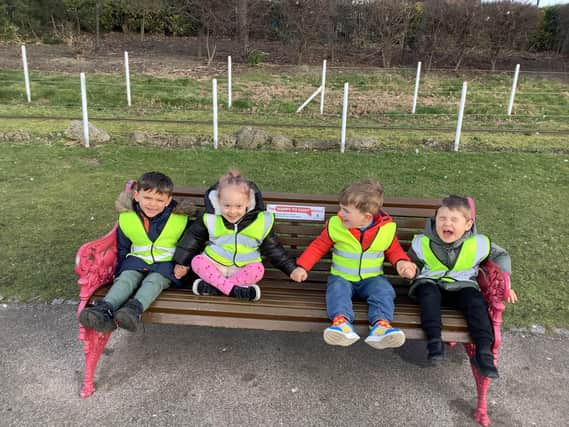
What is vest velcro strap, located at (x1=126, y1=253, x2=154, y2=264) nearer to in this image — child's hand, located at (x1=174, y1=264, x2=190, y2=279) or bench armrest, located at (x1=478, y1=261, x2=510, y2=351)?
child's hand, located at (x1=174, y1=264, x2=190, y2=279)

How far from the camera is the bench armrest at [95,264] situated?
128 inches

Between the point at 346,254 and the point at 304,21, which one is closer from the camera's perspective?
the point at 346,254

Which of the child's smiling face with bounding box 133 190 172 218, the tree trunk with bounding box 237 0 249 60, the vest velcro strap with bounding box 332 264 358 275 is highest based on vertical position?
the tree trunk with bounding box 237 0 249 60

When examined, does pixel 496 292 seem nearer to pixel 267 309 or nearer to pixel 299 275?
pixel 299 275

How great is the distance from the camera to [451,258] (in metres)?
3.48

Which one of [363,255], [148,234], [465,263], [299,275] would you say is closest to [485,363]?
[465,263]

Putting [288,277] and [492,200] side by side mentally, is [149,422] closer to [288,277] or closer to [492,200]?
[288,277]

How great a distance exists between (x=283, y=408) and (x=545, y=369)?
1849 millimetres

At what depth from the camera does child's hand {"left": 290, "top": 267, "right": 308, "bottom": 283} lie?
11.8 ft

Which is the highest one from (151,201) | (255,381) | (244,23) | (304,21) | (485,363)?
(304,21)

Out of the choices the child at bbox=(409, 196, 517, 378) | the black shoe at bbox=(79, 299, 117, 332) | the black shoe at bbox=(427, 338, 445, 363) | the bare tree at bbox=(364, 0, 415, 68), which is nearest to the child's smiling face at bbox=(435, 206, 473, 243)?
the child at bbox=(409, 196, 517, 378)

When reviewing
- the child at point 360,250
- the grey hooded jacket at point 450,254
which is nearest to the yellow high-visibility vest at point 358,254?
the child at point 360,250

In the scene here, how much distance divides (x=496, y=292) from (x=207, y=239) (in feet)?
6.38

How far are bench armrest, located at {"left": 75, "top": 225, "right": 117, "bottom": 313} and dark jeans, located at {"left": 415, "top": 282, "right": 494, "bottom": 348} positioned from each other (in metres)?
2.09
